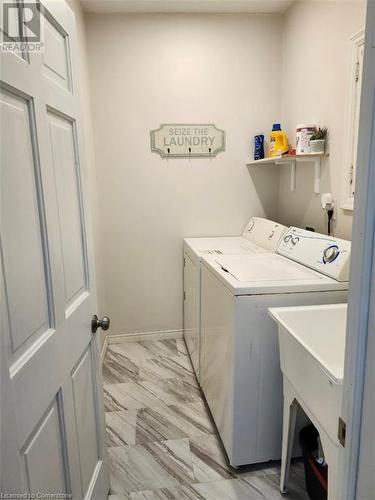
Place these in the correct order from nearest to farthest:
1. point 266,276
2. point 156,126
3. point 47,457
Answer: point 47,457 → point 266,276 → point 156,126

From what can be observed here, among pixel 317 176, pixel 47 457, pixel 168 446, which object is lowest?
pixel 168 446

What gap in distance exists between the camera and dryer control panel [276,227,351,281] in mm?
1617

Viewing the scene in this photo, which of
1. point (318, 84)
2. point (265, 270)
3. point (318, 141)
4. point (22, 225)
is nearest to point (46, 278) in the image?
point (22, 225)

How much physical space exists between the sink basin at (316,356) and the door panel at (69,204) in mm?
766

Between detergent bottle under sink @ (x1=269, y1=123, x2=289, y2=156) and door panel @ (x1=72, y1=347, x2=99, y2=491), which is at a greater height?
detergent bottle under sink @ (x1=269, y1=123, x2=289, y2=156)

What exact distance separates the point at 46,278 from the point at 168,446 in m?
1.37

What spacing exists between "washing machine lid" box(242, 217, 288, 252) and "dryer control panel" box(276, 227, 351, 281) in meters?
0.09

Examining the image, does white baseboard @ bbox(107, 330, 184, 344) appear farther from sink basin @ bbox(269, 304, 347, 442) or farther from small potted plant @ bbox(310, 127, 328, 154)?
small potted plant @ bbox(310, 127, 328, 154)

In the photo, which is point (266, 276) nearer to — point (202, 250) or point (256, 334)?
point (256, 334)

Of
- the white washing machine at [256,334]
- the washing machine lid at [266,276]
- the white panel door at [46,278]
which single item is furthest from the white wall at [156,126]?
the white panel door at [46,278]

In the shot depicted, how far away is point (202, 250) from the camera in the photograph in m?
2.37

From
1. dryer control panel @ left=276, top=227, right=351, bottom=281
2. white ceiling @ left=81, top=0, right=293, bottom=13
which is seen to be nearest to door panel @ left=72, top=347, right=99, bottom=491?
dryer control panel @ left=276, top=227, right=351, bottom=281

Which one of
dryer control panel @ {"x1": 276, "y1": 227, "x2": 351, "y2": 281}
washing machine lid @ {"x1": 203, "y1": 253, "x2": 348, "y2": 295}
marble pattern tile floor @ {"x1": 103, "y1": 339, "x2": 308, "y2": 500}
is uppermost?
dryer control panel @ {"x1": 276, "y1": 227, "x2": 351, "y2": 281}

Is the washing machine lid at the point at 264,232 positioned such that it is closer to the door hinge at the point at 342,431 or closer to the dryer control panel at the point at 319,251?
the dryer control panel at the point at 319,251
